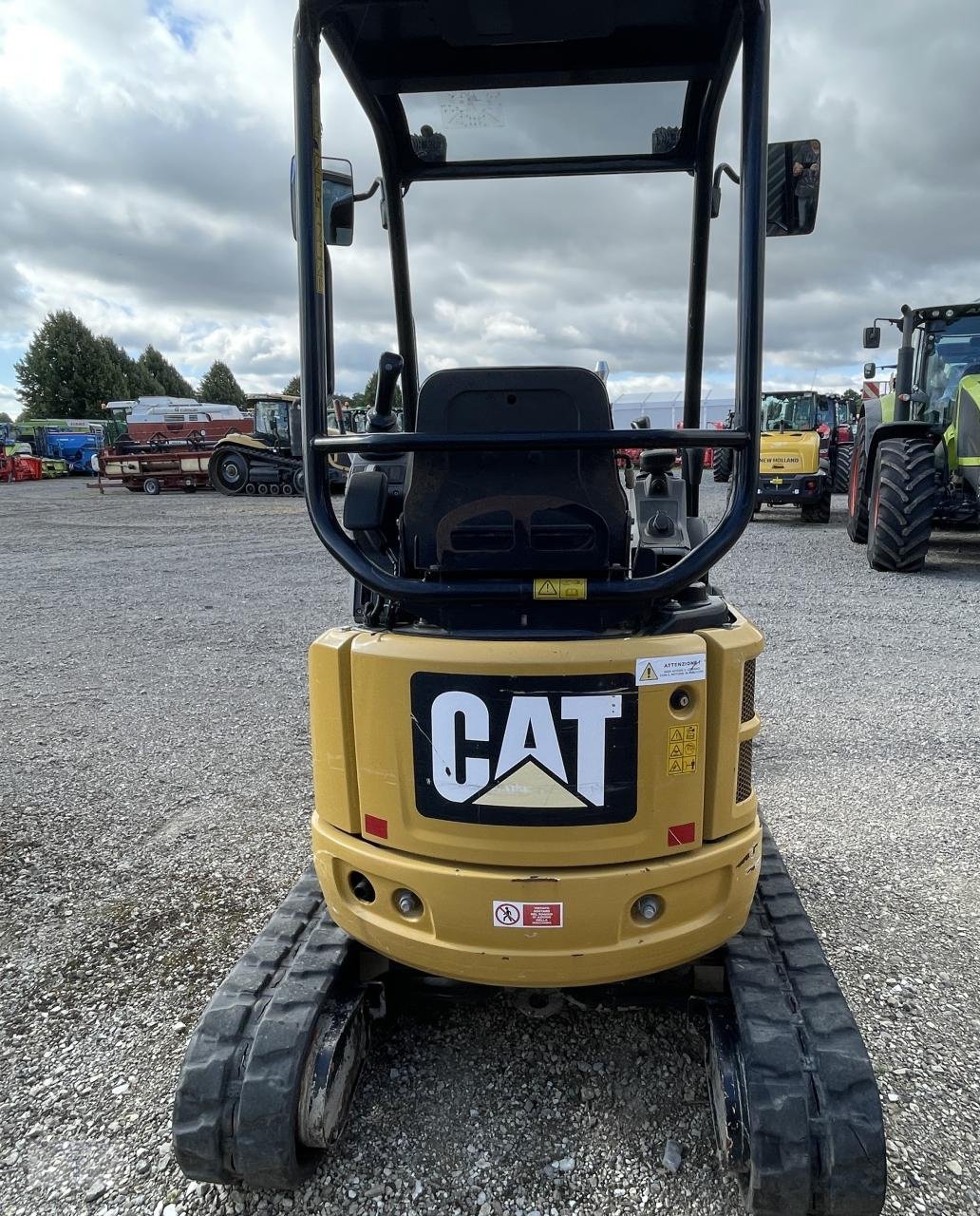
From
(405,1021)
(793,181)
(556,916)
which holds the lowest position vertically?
(405,1021)

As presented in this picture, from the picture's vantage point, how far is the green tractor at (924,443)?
27.4ft

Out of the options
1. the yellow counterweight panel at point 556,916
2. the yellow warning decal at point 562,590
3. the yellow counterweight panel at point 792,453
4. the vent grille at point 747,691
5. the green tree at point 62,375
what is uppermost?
the green tree at point 62,375

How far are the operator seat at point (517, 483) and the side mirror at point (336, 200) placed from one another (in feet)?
1.74

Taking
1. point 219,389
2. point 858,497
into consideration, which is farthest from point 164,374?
point 858,497

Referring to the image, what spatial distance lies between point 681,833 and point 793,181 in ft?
4.84

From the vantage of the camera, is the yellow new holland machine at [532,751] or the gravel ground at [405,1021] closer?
the yellow new holland machine at [532,751]

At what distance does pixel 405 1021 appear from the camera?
2424 mm

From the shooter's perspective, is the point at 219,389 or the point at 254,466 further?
the point at 219,389

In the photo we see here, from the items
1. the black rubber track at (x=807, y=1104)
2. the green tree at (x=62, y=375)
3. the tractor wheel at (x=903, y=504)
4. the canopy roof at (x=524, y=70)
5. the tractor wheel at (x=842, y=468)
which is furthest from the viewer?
the green tree at (x=62, y=375)

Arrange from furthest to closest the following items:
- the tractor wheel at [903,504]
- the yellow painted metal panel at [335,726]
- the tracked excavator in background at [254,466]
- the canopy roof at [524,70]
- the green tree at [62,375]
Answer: the green tree at [62,375], the tracked excavator in background at [254,466], the tractor wheel at [903,504], the canopy roof at [524,70], the yellow painted metal panel at [335,726]

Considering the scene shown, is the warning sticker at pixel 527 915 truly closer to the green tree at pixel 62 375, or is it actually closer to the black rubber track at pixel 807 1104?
the black rubber track at pixel 807 1104

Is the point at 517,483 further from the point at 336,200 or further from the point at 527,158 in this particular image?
the point at 527,158

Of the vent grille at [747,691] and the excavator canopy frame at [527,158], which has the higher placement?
the excavator canopy frame at [527,158]

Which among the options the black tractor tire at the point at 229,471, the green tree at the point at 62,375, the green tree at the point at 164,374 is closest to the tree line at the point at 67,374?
the green tree at the point at 62,375
